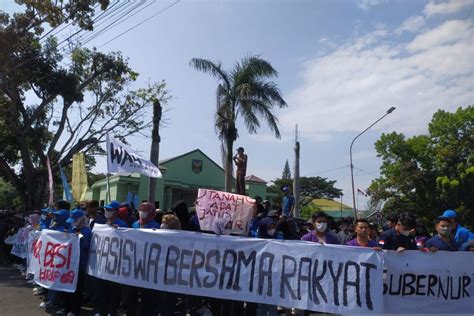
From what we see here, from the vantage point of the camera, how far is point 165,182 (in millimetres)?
33656

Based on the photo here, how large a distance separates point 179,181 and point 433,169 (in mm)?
18750

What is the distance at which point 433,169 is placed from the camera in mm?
35906

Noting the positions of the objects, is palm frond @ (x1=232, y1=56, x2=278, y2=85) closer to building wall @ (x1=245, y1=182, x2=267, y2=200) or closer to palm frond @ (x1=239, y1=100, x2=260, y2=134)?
palm frond @ (x1=239, y1=100, x2=260, y2=134)

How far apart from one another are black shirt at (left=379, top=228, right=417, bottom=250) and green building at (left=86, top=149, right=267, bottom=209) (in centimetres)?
2611

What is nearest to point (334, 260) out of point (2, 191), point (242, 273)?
point (242, 273)

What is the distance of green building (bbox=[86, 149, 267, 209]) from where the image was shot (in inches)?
1307

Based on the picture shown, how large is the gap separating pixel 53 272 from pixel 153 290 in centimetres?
200

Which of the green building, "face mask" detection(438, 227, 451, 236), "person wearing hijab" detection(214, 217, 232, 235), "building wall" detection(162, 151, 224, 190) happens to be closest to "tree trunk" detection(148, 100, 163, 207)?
"person wearing hijab" detection(214, 217, 232, 235)

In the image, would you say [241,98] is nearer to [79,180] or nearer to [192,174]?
[79,180]

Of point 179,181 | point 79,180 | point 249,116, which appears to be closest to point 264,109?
point 249,116

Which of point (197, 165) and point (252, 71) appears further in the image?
point (197, 165)

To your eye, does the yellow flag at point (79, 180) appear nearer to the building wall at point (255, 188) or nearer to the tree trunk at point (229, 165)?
the tree trunk at point (229, 165)

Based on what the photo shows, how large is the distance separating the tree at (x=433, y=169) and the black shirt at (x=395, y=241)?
26.5m

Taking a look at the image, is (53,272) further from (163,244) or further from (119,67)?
(119,67)
